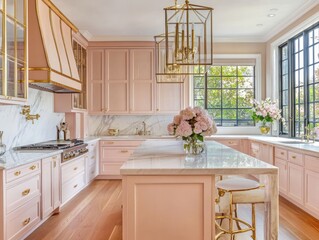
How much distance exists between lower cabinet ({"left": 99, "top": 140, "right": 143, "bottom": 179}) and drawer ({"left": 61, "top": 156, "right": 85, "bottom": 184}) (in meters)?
0.93

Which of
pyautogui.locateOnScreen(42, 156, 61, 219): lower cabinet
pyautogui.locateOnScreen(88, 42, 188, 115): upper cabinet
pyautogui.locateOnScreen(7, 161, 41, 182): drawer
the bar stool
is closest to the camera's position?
the bar stool

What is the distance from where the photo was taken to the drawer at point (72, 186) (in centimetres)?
388

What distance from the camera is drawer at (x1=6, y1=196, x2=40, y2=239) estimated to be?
2549 mm

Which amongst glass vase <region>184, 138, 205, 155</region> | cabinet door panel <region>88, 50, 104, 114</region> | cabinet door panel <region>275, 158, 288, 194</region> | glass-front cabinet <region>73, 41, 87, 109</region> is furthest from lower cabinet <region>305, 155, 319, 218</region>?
cabinet door panel <region>88, 50, 104, 114</region>

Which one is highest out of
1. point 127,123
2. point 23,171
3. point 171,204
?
point 127,123

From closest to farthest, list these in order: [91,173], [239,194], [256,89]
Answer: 1. [239,194]
2. [91,173]
3. [256,89]

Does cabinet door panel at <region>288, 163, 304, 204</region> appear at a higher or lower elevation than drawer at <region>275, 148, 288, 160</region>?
lower

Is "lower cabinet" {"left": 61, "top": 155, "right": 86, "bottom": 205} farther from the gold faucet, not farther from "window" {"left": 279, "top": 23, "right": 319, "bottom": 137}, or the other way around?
"window" {"left": 279, "top": 23, "right": 319, "bottom": 137}

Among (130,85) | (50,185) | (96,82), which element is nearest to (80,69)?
(96,82)

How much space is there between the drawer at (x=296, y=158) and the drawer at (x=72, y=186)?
3067 mm

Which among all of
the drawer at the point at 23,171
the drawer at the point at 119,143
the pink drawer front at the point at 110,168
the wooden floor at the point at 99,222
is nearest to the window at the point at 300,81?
the wooden floor at the point at 99,222

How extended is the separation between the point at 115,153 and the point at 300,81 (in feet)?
11.8

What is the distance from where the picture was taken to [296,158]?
3.76m

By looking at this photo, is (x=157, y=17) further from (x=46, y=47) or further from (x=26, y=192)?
(x=26, y=192)
